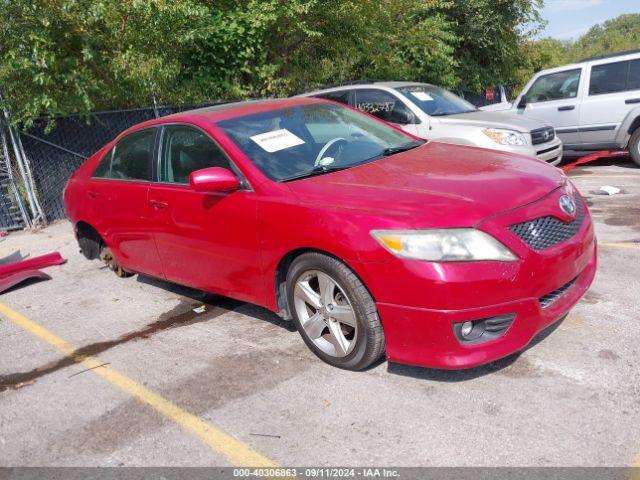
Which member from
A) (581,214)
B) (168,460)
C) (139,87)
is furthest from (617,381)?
(139,87)

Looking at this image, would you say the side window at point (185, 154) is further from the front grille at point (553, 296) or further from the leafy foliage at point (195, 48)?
the leafy foliage at point (195, 48)

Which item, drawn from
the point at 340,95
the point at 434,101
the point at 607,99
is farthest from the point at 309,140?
the point at 607,99

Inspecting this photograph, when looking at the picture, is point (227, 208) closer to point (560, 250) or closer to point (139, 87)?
point (560, 250)

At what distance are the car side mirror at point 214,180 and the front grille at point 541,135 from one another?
557 cm

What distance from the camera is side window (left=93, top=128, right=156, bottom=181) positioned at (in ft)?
16.1

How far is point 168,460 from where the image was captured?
300 cm

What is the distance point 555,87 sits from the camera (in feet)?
34.2

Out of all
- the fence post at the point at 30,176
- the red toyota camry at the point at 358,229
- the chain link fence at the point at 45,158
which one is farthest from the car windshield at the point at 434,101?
the fence post at the point at 30,176

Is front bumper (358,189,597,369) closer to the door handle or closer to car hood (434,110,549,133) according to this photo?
the door handle

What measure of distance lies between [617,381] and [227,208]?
252cm

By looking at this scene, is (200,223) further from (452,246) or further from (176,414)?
(452,246)

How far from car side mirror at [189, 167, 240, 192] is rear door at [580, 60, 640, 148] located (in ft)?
25.2

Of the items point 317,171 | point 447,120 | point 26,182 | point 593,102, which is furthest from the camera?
point 593,102

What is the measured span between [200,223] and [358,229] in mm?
1455
